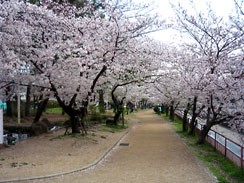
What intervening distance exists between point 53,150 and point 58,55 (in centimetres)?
410

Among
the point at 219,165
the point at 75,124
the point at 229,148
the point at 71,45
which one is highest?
the point at 71,45

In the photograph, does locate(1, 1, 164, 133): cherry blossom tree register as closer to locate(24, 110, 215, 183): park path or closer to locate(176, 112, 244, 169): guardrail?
locate(24, 110, 215, 183): park path

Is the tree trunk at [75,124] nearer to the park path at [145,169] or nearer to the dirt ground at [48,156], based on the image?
the dirt ground at [48,156]

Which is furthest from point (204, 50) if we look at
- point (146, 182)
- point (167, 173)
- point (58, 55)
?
point (146, 182)

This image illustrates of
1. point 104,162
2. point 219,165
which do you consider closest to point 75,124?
point 104,162

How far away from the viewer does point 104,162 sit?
Result: 419 inches

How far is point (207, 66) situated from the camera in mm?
14188

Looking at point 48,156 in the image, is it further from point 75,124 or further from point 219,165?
point 75,124

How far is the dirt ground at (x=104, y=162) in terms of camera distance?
8336 mm

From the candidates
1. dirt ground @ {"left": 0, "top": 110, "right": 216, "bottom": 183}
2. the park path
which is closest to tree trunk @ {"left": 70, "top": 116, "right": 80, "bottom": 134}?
dirt ground @ {"left": 0, "top": 110, "right": 216, "bottom": 183}

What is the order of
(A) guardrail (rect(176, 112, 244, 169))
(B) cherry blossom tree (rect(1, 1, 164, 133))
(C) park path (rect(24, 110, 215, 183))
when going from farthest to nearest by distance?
1. (B) cherry blossom tree (rect(1, 1, 164, 133))
2. (A) guardrail (rect(176, 112, 244, 169))
3. (C) park path (rect(24, 110, 215, 183))

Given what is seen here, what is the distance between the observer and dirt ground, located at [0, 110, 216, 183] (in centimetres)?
834

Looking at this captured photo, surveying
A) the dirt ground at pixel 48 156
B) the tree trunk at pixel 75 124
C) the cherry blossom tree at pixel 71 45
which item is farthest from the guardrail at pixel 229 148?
the tree trunk at pixel 75 124

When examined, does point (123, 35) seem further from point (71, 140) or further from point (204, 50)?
point (71, 140)
